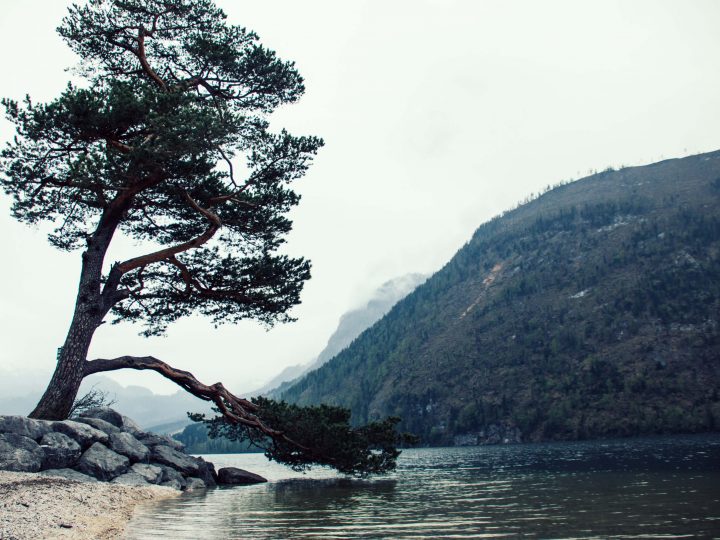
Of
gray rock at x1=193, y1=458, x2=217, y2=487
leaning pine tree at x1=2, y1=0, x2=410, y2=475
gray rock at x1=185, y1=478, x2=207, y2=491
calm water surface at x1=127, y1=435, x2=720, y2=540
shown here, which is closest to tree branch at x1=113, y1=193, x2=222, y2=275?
leaning pine tree at x1=2, y1=0, x2=410, y2=475

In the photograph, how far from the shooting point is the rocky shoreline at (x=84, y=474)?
1456 centimetres

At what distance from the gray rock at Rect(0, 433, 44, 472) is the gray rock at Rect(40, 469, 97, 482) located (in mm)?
484

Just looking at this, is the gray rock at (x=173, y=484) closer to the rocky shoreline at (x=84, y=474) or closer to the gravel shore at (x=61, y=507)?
the rocky shoreline at (x=84, y=474)

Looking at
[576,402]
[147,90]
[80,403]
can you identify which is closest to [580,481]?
[147,90]

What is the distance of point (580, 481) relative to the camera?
28.4 metres

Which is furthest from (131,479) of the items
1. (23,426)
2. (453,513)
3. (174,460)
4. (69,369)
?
(453,513)

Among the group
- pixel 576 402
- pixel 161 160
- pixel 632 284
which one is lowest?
pixel 576 402

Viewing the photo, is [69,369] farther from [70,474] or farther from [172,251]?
[172,251]

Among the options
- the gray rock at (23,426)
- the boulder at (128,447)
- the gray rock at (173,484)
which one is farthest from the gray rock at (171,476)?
the gray rock at (23,426)

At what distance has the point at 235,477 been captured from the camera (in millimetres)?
34562

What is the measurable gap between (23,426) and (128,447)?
5.98 metres

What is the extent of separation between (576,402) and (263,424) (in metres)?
146

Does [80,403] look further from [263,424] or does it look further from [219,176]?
[219,176]

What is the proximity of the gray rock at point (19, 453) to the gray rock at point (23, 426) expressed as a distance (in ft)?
0.82
